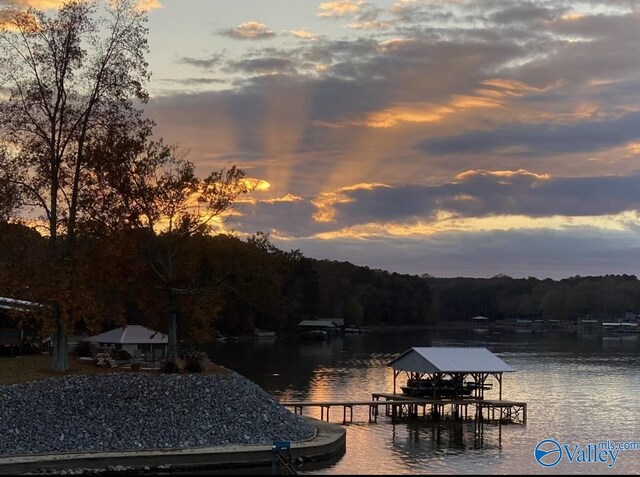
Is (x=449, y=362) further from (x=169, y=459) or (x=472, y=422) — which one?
(x=169, y=459)

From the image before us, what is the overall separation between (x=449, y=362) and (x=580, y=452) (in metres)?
14.3

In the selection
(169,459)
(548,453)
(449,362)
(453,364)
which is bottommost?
(548,453)

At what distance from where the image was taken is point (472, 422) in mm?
55875

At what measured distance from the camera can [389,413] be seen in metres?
58.9

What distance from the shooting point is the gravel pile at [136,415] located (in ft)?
118

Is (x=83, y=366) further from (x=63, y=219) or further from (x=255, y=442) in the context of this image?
(x=255, y=442)

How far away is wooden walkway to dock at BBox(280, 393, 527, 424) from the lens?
54.9 metres

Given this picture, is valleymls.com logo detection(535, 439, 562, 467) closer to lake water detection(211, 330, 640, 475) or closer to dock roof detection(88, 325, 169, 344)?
lake water detection(211, 330, 640, 475)

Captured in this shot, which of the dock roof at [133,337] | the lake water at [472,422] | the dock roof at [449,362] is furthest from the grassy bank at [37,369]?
the dock roof at [133,337]

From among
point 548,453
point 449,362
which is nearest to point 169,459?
point 548,453

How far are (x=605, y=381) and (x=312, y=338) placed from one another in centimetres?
8940

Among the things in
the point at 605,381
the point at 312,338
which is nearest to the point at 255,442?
the point at 605,381

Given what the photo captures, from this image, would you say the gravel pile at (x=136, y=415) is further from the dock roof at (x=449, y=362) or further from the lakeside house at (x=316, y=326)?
the lakeside house at (x=316, y=326)

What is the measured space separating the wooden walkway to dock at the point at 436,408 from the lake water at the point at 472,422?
873mm
